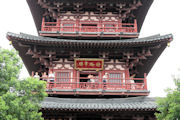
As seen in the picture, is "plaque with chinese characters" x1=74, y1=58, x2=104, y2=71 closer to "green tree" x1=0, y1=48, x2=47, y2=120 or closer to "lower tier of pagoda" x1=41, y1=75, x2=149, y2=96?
"lower tier of pagoda" x1=41, y1=75, x2=149, y2=96

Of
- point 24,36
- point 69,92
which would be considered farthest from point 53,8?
point 69,92

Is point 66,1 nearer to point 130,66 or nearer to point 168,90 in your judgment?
point 130,66

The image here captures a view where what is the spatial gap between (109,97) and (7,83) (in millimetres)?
7925

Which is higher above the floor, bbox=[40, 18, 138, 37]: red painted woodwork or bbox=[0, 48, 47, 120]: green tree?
bbox=[40, 18, 138, 37]: red painted woodwork

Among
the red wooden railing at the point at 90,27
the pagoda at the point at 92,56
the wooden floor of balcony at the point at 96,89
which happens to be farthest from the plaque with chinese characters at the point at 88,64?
the red wooden railing at the point at 90,27

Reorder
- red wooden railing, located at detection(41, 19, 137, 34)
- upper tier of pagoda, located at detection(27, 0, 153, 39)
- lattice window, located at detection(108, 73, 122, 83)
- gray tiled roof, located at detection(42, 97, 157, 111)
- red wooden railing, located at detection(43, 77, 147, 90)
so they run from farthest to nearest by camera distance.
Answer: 1. upper tier of pagoda, located at detection(27, 0, 153, 39)
2. red wooden railing, located at detection(41, 19, 137, 34)
3. lattice window, located at detection(108, 73, 122, 83)
4. red wooden railing, located at detection(43, 77, 147, 90)
5. gray tiled roof, located at detection(42, 97, 157, 111)

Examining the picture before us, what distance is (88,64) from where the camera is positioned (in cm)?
1741

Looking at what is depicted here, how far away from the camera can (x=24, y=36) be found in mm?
16156

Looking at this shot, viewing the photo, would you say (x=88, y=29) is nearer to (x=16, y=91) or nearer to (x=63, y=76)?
(x=63, y=76)

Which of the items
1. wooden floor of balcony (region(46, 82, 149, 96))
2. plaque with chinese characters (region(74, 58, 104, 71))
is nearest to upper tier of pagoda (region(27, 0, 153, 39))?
plaque with chinese characters (region(74, 58, 104, 71))

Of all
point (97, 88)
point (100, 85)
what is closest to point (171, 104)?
point (100, 85)

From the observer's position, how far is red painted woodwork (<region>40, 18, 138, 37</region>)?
17.9m

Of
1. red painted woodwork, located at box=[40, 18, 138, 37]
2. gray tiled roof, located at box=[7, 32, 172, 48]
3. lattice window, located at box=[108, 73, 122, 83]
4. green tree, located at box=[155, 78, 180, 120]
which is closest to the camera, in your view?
green tree, located at box=[155, 78, 180, 120]

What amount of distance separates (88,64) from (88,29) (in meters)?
3.06
